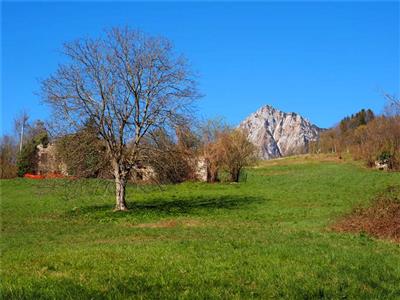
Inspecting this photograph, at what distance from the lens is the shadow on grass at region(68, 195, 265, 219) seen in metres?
25.2

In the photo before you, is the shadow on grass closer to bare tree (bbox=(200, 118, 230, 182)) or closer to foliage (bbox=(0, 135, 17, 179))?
bare tree (bbox=(200, 118, 230, 182))

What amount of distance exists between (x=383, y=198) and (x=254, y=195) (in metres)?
14.8

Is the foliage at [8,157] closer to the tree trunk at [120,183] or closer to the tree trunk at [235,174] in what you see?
the tree trunk at [235,174]

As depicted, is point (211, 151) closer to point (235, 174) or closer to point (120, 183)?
point (235, 174)

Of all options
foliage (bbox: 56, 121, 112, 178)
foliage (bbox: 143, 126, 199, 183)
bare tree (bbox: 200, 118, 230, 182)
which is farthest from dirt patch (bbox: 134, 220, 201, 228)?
bare tree (bbox: 200, 118, 230, 182)

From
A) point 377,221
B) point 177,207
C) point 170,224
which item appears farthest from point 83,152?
point 377,221

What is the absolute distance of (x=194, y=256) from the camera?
1110 cm

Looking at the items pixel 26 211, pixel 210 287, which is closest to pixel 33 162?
pixel 26 211

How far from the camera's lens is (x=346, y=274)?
9180 millimetres

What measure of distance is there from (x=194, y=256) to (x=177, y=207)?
56.9 ft

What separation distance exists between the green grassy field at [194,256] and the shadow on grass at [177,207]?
214 millimetres

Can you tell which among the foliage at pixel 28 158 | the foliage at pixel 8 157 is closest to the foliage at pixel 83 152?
the foliage at pixel 28 158

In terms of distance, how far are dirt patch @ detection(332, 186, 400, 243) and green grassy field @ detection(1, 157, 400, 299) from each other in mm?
822

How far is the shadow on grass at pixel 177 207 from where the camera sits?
25203mm
